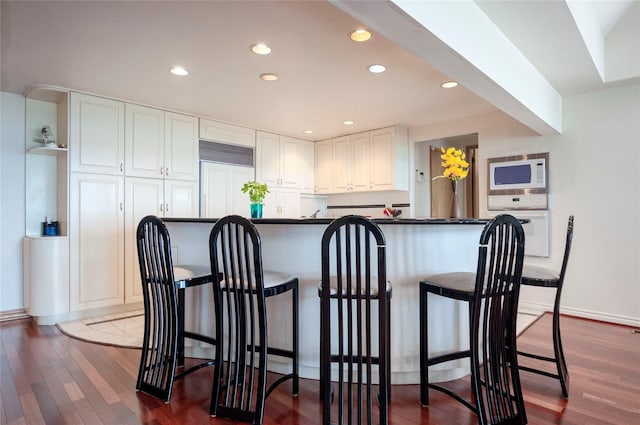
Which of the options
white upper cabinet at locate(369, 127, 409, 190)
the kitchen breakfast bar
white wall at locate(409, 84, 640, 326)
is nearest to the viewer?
the kitchen breakfast bar

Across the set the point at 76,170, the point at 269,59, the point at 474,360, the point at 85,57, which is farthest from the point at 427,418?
the point at 76,170

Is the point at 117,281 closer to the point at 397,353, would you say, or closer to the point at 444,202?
the point at 397,353

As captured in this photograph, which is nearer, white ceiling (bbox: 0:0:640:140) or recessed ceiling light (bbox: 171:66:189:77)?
white ceiling (bbox: 0:0:640:140)

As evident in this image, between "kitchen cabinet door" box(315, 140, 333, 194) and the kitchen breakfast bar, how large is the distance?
3490 mm

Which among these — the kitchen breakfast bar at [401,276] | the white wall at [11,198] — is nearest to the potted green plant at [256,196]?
the kitchen breakfast bar at [401,276]

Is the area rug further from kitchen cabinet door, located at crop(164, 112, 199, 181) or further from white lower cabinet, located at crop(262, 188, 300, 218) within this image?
white lower cabinet, located at crop(262, 188, 300, 218)

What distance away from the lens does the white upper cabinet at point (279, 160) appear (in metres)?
5.32

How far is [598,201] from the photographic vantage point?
11.9 feet

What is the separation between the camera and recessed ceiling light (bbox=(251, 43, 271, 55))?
2.68 m

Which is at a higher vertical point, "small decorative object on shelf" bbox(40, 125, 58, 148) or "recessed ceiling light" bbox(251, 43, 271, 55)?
"recessed ceiling light" bbox(251, 43, 271, 55)

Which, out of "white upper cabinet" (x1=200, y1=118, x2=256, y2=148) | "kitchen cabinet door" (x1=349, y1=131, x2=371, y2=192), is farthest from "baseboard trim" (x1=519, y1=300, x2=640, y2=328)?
"white upper cabinet" (x1=200, y1=118, x2=256, y2=148)

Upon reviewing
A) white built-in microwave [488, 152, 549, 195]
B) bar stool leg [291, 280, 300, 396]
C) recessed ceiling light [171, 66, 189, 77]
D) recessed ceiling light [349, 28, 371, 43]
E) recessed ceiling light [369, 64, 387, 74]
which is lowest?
bar stool leg [291, 280, 300, 396]

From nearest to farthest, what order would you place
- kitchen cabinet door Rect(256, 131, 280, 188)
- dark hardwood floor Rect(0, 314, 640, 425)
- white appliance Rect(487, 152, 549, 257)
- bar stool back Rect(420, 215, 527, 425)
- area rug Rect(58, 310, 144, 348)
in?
1. bar stool back Rect(420, 215, 527, 425)
2. dark hardwood floor Rect(0, 314, 640, 425)
3. area rug Rect(58, 310, 144, 348)
4. white appliance Rect(487, 152, 549, 257)
5. kitchen cabinet door Rect(256, 131, 280, 188)

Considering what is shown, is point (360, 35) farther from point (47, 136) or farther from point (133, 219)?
point (47, 136)
